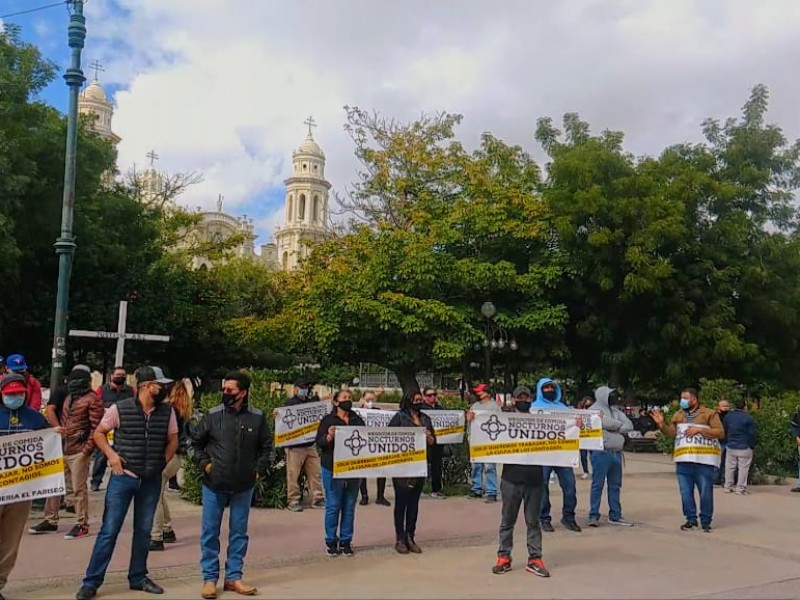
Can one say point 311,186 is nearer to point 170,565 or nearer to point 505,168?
point 505,168

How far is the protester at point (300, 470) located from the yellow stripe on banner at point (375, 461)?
2.76 meters

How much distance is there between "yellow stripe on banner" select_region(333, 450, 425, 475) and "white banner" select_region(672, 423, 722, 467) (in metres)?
3.69

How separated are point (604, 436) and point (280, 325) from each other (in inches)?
865

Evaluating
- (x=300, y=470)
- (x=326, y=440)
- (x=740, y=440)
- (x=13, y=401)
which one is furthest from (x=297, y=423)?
(x=740, y=440)

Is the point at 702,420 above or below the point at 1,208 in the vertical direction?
below

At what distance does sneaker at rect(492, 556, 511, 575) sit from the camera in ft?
25.6

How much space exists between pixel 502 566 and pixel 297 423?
447 cm

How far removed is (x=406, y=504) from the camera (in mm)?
8625

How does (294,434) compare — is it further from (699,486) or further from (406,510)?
(699,486)

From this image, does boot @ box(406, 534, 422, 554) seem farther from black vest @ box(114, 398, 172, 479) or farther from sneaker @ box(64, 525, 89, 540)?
sneaker @ box(64, 525, 89, 540)

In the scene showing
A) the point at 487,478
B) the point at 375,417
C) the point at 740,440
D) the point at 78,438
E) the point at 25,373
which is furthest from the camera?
the point at 740,440

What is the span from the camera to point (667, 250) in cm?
2686

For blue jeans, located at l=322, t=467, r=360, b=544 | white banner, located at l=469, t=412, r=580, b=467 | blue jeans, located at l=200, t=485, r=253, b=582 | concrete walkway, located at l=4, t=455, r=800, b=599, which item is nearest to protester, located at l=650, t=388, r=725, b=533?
concrete walkway, located at l=4, t=455, r=800, b=599

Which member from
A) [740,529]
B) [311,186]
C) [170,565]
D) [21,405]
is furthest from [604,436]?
[311,186]
